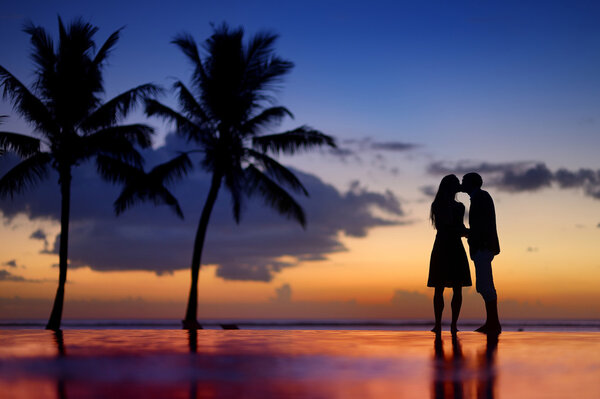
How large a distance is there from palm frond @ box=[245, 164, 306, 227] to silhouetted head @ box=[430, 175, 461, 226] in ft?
36.4

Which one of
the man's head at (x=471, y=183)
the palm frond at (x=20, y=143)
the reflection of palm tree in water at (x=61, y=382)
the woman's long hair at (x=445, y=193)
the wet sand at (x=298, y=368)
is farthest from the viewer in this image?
the palm frond at (x=20, y=143)

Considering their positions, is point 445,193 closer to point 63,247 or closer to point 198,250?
point 198,250

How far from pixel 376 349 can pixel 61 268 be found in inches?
601

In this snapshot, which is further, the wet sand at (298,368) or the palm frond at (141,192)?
the palm frond at (141,192)

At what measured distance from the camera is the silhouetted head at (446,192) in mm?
8188

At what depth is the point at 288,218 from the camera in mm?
19297

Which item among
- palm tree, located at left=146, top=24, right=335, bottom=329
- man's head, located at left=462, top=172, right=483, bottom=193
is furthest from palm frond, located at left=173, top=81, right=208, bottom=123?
man's head, located at left=462, top=172, right=483, bottom=193

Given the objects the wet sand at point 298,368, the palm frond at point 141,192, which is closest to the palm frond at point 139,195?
the palm frond at point 141,192

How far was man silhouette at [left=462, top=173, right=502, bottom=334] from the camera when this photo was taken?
27.1 ft

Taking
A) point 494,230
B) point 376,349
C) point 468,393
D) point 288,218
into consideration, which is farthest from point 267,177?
point 468,393

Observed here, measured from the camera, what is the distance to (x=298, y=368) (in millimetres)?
4953

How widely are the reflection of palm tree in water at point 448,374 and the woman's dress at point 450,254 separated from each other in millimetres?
1649

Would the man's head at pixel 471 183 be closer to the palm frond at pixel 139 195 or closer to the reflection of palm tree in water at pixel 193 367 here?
the reflection of palm tree in water at pixel 193 367

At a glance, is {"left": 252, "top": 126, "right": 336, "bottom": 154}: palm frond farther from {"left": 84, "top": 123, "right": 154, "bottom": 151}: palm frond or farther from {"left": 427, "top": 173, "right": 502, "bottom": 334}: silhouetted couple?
{"left": 427, "top": 173, "right": 502, "bottom": 334}: silhouetted couple
